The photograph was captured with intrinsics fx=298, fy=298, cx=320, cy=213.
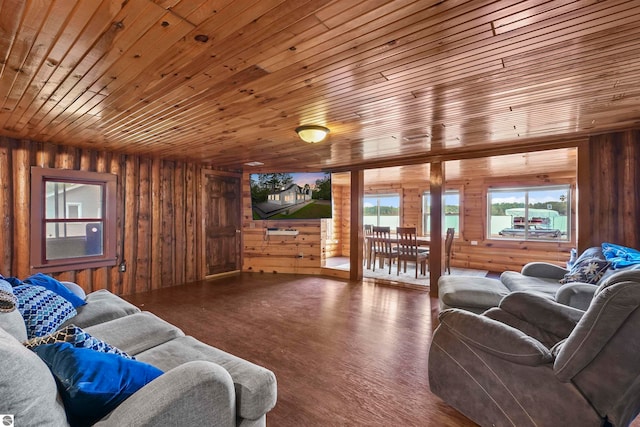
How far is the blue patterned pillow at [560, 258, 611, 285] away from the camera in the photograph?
9.24 ft

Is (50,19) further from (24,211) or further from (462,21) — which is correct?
(24,211)

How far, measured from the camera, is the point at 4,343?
0.82 metres

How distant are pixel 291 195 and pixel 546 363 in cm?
491

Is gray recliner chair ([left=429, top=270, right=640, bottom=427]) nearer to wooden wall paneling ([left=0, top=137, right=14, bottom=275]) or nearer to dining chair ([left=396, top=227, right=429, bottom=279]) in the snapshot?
dining chair ([left=396, top=227, right=429, bottom=279])

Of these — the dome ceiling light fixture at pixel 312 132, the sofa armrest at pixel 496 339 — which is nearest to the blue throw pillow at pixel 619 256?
the sofa armrest at pixel 496 339

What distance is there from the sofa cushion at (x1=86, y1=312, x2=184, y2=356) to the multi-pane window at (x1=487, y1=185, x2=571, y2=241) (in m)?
7.05

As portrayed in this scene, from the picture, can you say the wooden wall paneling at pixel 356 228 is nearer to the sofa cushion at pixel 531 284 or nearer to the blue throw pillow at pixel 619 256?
the sofa cushion at pixel 531 284

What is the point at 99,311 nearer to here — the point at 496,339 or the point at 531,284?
the point at 496,339

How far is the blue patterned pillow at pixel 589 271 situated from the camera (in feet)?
9.24

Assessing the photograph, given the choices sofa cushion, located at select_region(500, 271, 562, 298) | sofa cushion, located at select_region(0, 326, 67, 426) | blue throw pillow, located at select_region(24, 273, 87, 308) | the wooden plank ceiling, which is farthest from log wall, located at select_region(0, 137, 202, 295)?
sofa cushion, located at select_region(500, 271, 562, 298)

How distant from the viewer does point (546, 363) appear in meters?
1.49

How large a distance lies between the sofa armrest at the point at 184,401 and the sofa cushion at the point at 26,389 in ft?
0.63

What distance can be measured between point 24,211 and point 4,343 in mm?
4115

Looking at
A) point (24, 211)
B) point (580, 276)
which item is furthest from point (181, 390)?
point (24, 211)
